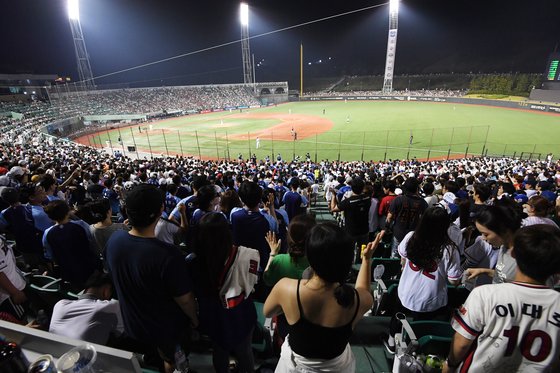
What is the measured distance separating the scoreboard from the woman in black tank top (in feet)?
246

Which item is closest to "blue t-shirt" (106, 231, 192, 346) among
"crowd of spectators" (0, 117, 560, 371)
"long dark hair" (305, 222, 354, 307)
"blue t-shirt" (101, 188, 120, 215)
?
"crowd of spectators" (0, 117, 560, 371)

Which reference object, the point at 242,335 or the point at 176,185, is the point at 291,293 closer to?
the point at 242,335

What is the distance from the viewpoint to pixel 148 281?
7.72 ft

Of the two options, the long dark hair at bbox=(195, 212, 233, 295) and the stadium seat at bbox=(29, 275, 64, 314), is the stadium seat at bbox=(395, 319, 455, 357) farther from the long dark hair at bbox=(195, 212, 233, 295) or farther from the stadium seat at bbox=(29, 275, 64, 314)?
the stadium seat at bbox=(29, 275, 64, 314)

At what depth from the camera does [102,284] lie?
9.08 ft

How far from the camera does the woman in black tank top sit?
1.84 metres

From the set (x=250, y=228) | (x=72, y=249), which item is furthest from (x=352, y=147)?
(x=72, y=249)

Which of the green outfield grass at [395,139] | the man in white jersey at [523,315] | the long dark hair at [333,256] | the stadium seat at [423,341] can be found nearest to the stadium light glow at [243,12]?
the green outfield grass at [395,139]

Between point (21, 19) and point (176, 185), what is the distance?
93.5 metres

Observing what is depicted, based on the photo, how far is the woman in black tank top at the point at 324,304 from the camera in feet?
6.03

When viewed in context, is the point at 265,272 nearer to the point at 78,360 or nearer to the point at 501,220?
the point at 78,360

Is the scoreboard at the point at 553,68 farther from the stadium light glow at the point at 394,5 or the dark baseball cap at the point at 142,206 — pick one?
the dark baseball cap at the point at 142,206

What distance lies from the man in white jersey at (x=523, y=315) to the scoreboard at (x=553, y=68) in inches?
2910

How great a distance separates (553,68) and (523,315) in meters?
75.5
